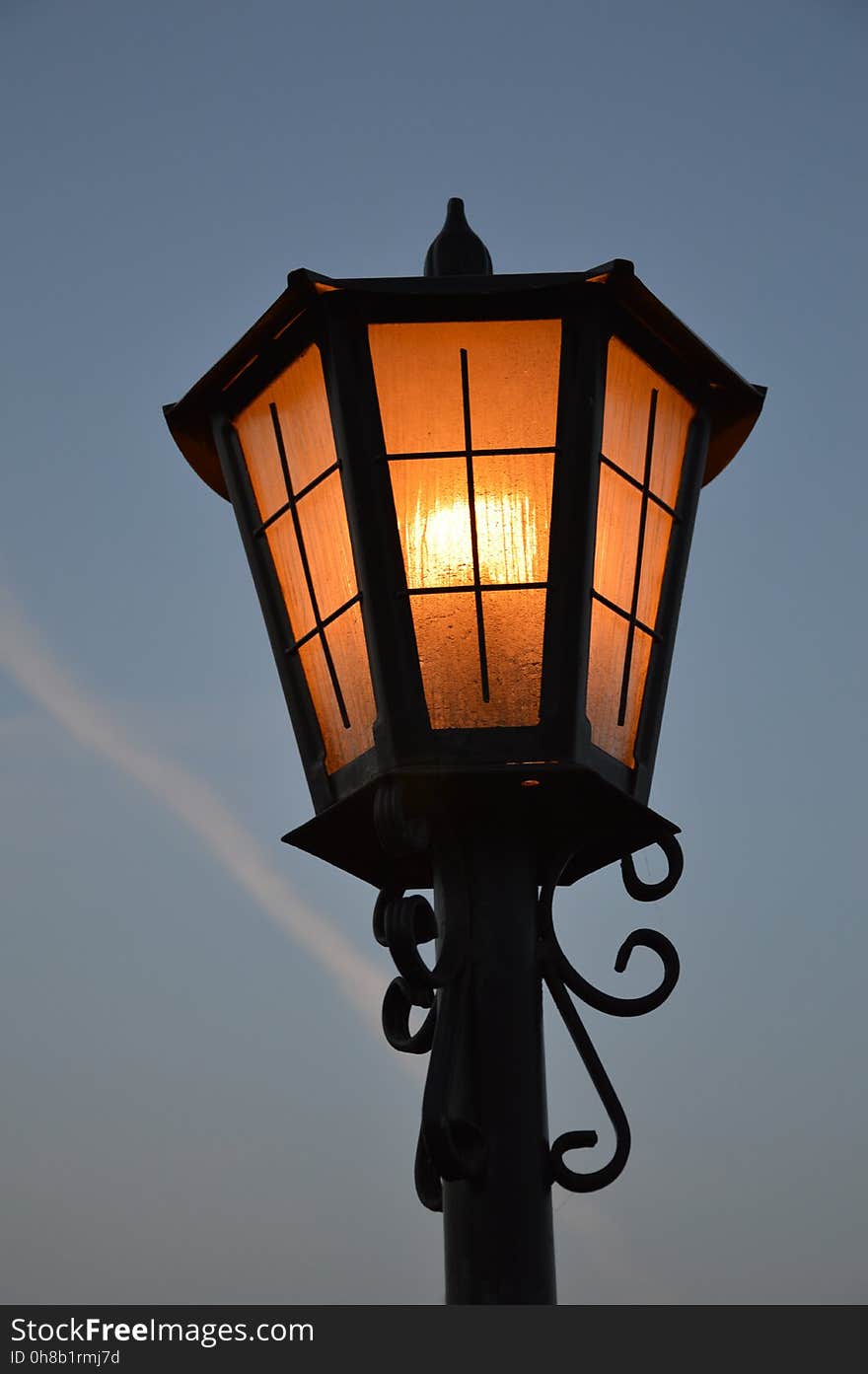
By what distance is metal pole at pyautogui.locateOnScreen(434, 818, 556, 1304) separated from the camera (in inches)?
113

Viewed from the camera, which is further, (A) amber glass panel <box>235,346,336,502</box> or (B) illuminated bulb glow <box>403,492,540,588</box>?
(A) amber glass panel <box>235,346,336,502</box>

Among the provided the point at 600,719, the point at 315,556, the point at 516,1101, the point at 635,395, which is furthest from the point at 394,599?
the point at 516,1101

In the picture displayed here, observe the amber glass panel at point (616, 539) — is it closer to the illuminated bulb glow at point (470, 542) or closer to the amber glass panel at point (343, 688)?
the illuminated bulb glow at point (470, 542)

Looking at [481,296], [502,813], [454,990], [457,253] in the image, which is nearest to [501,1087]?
[454,990]

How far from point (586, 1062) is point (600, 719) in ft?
2.18

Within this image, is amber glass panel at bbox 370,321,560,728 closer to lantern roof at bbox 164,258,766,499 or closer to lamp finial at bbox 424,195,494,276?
lantern roof at bbox 164,258,766,499

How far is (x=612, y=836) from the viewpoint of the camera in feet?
10.7

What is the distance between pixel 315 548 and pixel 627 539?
618 millimetres

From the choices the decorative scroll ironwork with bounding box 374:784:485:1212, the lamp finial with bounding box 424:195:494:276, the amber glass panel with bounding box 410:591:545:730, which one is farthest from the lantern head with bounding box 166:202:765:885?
the lamp finial with bounding box 424:195:494:276

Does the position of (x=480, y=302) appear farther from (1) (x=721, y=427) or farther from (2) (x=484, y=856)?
(2) (x=484, y=856)

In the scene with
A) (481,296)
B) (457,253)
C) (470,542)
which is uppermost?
(457,253)

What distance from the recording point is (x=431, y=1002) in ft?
10.3

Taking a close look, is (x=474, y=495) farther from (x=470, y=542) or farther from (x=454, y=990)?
(x=454, y=990)

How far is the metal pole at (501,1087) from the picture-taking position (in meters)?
2.87
